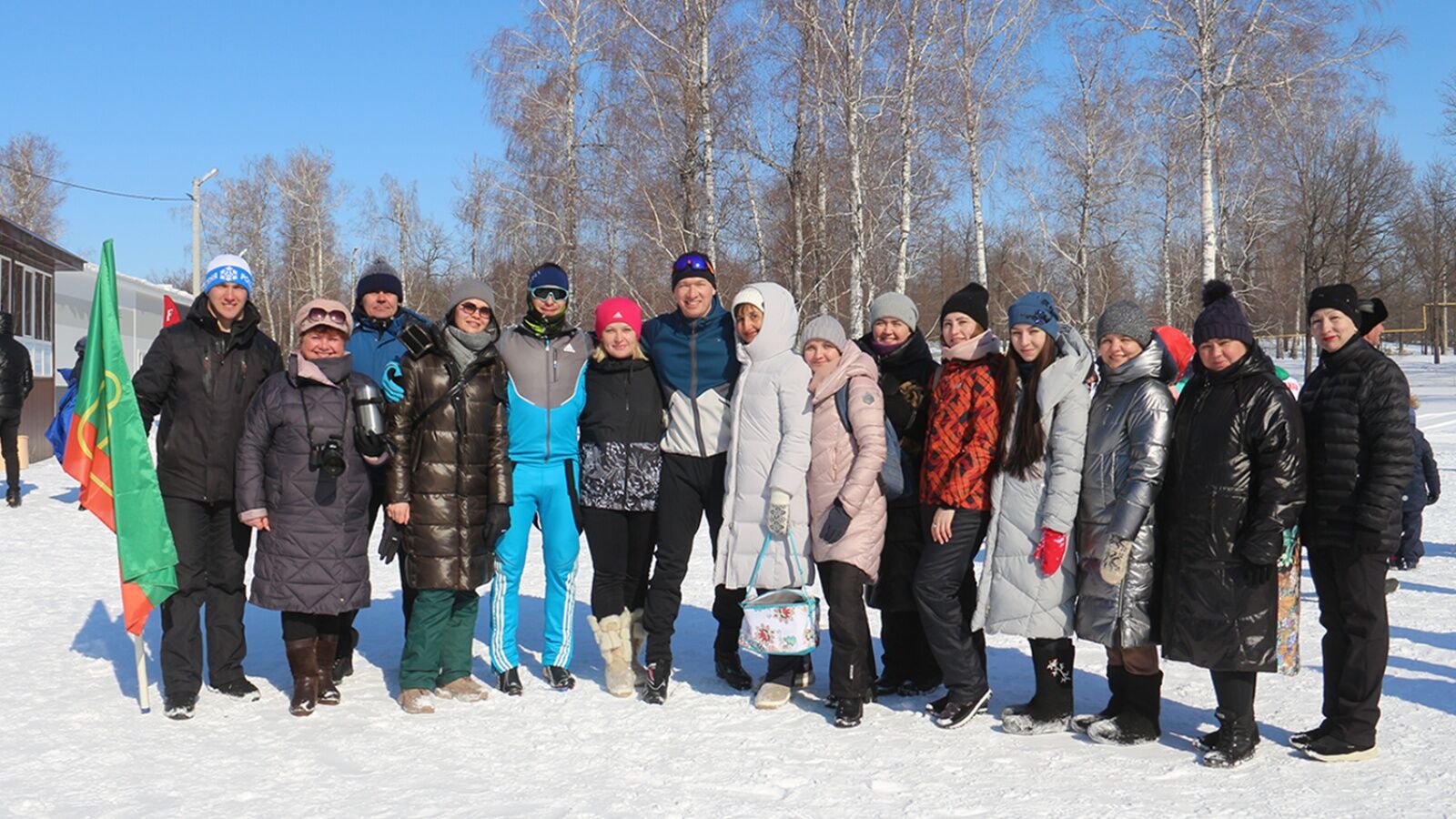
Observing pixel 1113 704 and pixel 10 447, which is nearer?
pixel 1113 704

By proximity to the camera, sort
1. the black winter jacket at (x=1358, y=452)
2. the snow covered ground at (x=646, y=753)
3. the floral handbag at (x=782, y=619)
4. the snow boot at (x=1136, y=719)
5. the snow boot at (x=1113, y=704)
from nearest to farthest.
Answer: the snow covered ground at (x=646, y=753), the black winter jacket at (x=1358, y=452), the snow boot at (x=1136, y=719), the snow boot at (x=1113, y=704), the floral handbag at (x=782, y=619)

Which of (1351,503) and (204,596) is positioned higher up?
(1351,503)

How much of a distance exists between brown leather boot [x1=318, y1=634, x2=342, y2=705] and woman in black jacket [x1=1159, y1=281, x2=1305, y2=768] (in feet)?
11.7

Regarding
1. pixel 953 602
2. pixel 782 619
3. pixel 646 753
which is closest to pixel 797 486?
pixel 782 619

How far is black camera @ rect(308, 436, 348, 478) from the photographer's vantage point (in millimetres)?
4809

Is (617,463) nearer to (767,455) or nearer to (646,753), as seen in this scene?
(767,455)

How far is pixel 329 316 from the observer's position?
500 centimetres

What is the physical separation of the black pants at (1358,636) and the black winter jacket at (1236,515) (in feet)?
0.93

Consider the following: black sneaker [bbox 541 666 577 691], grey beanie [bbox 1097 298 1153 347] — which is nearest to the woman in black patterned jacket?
black sneaker [bbox 541 666 577 691]

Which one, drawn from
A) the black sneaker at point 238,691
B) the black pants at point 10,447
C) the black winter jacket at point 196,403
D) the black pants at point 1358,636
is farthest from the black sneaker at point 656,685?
the black pants at point 10,447

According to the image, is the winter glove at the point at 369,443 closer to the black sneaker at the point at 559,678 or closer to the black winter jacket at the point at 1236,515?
the black sneaker at the point at 559,678

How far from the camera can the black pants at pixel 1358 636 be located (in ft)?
13.9

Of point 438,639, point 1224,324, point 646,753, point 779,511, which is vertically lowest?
point 646,753

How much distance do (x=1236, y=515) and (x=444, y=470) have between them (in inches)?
127
